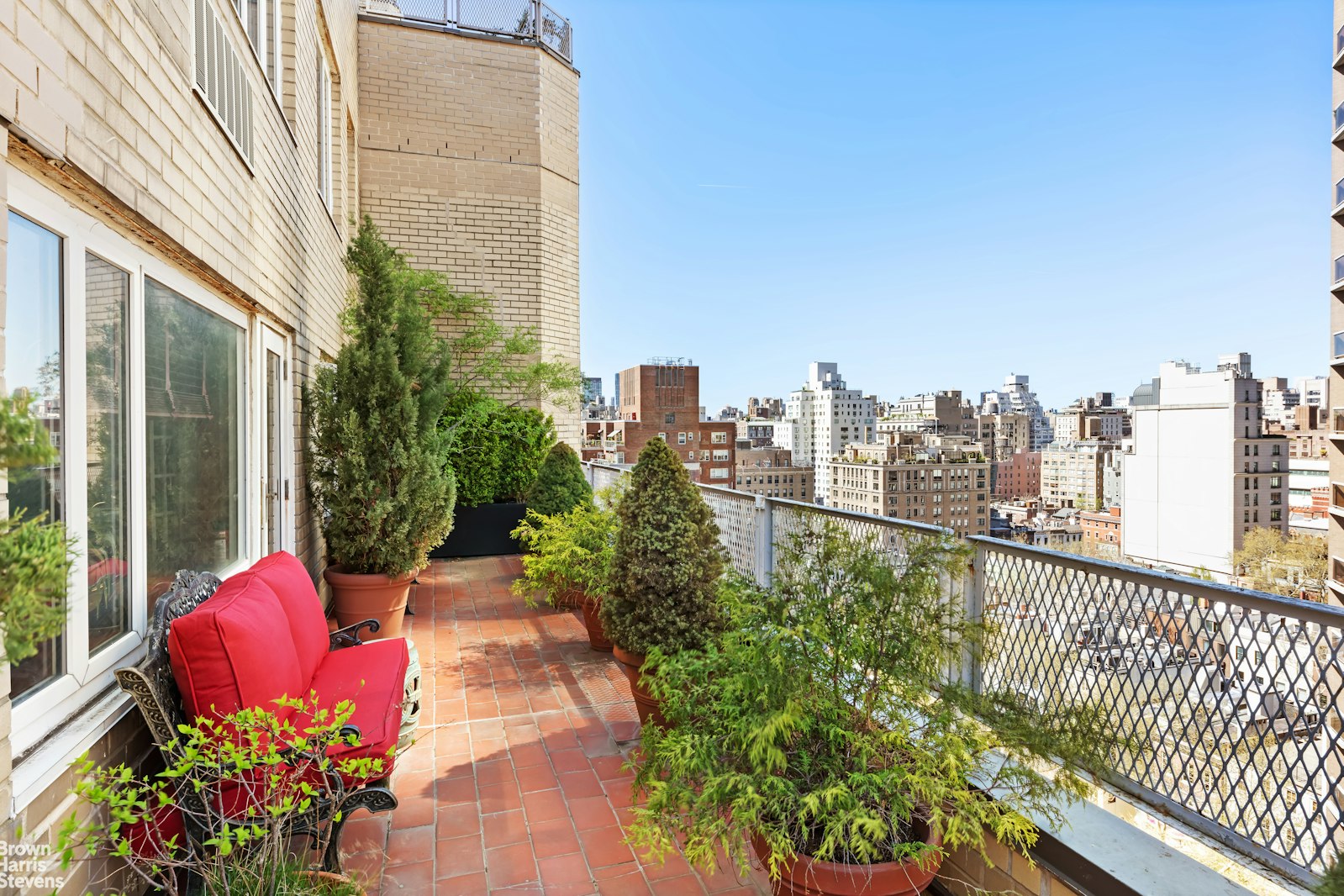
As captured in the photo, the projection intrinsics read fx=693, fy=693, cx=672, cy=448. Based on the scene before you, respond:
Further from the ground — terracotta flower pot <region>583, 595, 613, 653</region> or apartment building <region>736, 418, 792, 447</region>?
apartment building <region>736, 418, 792, 447</region>

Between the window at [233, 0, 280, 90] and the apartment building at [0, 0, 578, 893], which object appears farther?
the window at [233, 0, 280, 90]

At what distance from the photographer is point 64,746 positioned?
1791mm

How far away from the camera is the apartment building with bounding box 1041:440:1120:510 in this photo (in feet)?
223

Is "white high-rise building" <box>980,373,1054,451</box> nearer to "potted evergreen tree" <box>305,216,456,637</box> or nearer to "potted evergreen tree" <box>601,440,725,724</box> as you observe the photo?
"potted evergreen tree" <box>305,216,456,637</box>

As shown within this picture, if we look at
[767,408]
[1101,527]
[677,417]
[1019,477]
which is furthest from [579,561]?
[767,408]

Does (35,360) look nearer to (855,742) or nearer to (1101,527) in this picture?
(855,742)

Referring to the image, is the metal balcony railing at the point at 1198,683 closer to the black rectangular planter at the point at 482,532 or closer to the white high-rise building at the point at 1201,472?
the black rectangular planter at the point at 482,532

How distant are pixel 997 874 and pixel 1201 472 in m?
47.7

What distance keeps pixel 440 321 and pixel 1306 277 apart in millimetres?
73262

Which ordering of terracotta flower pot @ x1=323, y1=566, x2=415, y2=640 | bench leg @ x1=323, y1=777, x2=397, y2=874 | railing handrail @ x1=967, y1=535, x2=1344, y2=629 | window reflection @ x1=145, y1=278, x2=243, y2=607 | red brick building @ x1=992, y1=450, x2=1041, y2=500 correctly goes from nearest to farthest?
1. railing handrail @ x1=967, y1=535, x2=1344, y2=629
2. bench leg @ x1=323, y1=777, x2=397, y2=874
3. window reflection @ x1=145, y1=278, x2=243, y2=607
4. terracotta flower pot @ x1=323, y1=566, x2=415, y2=640
5. red brick building @ x1=992, y1=450, x2=1041, y2=500

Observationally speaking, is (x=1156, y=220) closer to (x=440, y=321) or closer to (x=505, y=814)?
(x=440, y=321)

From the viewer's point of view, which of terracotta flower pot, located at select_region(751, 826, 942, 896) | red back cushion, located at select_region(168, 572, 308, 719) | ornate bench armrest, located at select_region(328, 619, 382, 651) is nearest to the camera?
terracotta flower pot, located at select_region(751, 826, 942, 896)

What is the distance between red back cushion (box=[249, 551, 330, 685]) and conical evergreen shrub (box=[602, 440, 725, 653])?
51.2 inches

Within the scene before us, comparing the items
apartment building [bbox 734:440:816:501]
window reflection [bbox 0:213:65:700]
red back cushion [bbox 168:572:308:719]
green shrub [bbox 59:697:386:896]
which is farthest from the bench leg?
apartment building [bbox 734:440:816:501]
